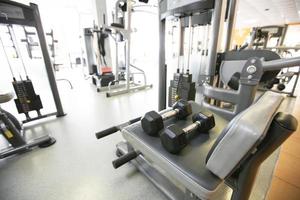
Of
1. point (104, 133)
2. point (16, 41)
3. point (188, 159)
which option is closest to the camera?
point (188, 159)

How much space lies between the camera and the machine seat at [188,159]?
515 mm

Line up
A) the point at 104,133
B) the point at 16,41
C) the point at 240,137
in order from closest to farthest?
1. the point at 240,137
2. the point at 104,133
3. the point at 16,41

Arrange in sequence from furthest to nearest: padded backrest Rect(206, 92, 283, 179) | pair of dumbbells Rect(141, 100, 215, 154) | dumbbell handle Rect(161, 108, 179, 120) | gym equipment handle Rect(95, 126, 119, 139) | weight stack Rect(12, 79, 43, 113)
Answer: weight stack Rect(12, 79, 43, 113) < gym equipment handle Rect(95, 126, 119, 139) < dumbbell handle Rect(161, 108, 179, 120) < pair of dumbbells Rect(141, 100, 215, 154) < padded backrest Rect(206, 92, 283, 179)

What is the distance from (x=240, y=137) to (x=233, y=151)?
5cm

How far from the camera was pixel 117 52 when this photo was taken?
11.2ft

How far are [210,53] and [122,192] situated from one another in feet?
4.40

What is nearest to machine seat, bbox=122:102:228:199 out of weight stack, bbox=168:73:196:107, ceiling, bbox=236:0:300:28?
weight stack, bbox=168:73:196:107

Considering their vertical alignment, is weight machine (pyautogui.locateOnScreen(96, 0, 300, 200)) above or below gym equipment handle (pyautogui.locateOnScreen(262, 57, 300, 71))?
below

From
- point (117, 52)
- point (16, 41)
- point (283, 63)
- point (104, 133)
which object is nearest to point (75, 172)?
point (104, 133)

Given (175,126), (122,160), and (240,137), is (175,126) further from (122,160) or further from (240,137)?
(122,160)

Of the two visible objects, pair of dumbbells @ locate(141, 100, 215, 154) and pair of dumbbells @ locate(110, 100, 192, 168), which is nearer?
pair of dumbbells @ locate(141, 100, 215, 154)

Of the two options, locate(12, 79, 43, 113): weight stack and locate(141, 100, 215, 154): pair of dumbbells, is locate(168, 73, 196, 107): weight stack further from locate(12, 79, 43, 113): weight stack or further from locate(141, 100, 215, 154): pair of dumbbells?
locate(12, 79, 43, 113): weight stack

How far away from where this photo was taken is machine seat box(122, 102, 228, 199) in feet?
1.69

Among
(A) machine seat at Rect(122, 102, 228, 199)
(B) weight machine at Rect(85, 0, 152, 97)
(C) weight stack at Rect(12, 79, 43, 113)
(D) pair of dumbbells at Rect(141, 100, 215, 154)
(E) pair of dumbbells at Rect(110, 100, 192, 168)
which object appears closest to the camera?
(A) machine seat at Rect(122, 102, 228, 199)
